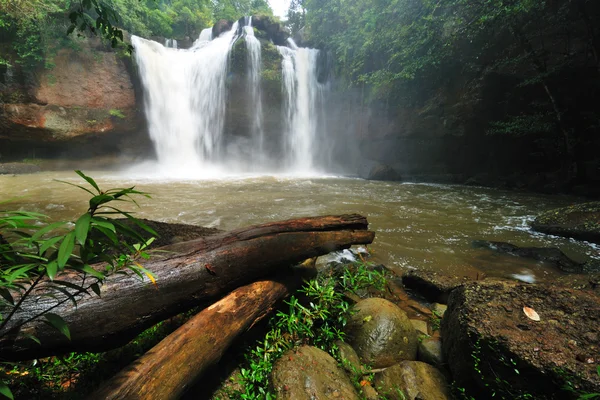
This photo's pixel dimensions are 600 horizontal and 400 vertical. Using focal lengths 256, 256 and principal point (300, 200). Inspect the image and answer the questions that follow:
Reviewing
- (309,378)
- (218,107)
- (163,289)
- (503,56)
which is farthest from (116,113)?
(503,56)

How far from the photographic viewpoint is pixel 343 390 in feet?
5.08

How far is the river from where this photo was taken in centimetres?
403

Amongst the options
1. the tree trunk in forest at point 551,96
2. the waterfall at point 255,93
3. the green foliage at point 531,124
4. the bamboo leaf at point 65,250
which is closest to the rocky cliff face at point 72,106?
the waterfall at point 255,93

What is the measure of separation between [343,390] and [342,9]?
24468 mm

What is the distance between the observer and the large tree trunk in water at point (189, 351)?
119 centimetres

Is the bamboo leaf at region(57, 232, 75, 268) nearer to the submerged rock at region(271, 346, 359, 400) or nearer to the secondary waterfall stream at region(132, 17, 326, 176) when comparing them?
the submerged rock at region(271, 346, 359, 400)

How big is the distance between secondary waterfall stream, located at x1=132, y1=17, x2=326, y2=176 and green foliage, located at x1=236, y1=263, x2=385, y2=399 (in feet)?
49.4

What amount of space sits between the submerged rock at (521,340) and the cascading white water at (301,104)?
1861 centimetres

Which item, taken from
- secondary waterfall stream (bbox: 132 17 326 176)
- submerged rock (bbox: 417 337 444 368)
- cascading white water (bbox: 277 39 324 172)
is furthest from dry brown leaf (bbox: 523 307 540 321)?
cascading white water (bbox: 277 39 324 172)

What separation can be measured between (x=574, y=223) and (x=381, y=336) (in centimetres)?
577

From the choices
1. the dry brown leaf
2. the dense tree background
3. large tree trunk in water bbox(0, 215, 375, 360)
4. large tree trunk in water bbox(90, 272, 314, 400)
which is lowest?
Answer: large tree trunk in water bbox(90, 272, 314, 400)

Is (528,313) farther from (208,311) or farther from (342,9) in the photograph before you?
(342,9)

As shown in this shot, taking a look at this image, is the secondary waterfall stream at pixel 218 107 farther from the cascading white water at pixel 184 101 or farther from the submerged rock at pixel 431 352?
the submerged rock at pixel 431 352

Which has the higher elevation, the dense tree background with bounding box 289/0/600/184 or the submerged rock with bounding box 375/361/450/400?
the dense tree background with bounding box 289/0/600/184
